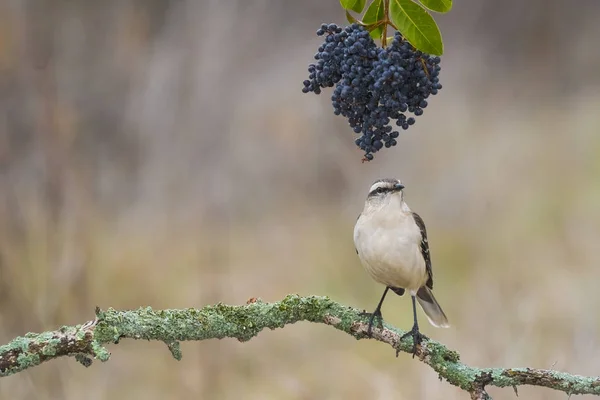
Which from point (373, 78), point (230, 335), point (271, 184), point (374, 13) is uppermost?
point (271, 184)

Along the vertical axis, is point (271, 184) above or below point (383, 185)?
above

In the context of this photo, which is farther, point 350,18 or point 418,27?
point 350,18

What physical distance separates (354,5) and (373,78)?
0.13 m

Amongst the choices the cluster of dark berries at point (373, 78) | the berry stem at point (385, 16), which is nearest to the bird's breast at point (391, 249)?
the cluster of dark berries at point (373, 78)

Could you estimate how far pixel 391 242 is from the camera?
148cm

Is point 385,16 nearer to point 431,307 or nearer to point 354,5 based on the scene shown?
point 354,5

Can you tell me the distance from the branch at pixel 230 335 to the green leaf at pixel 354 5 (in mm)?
482

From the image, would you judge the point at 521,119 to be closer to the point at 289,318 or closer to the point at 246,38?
the point at 246,38

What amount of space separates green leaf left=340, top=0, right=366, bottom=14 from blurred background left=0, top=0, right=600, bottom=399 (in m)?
1.82

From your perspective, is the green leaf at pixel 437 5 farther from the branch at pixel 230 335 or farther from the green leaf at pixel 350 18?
the branch at pixel 230 335

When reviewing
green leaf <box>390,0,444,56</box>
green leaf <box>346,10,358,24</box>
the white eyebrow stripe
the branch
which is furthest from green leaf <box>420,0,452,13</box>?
the white eyebrow stripe

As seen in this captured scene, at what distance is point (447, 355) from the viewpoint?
118 centimetres

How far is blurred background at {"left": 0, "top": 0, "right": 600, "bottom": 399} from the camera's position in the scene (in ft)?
8.97

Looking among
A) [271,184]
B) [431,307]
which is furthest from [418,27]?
[271,184]
